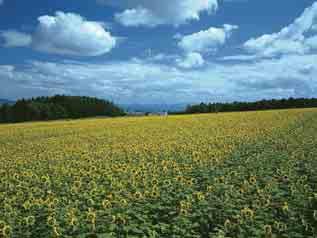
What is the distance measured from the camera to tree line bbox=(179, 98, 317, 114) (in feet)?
235

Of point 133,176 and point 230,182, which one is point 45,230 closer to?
point 133,176

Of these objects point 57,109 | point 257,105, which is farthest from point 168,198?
point 57,109

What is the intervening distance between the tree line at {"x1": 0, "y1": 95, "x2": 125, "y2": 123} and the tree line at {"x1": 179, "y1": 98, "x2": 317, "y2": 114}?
66.4ft

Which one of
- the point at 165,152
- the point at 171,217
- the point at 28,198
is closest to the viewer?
the point at 171,217

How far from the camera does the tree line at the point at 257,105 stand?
71506 mm

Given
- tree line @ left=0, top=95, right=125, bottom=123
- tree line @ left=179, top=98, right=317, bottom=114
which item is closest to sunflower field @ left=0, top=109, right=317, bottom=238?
tree line @ left=179, top=98, right=317, bottom=114

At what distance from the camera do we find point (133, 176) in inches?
429

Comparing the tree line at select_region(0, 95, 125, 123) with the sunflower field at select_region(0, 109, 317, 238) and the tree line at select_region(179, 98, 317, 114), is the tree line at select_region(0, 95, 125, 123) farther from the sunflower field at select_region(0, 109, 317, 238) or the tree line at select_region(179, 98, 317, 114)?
the sunflower field at select_region(0, 109, 317, 238)

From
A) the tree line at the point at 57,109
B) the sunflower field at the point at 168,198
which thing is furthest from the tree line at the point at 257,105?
the sunflower field at the point at 168,198

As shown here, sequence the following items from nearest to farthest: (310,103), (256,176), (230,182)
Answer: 1. (230,182)
2. (256,176)
3. (310,103)

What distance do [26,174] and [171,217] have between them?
611cm

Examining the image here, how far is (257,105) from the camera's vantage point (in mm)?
74062

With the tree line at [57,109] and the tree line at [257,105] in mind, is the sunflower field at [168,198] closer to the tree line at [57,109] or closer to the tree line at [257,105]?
the tree line at [257,105]

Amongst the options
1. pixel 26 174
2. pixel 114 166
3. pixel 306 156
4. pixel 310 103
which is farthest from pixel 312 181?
pixel 310 103
